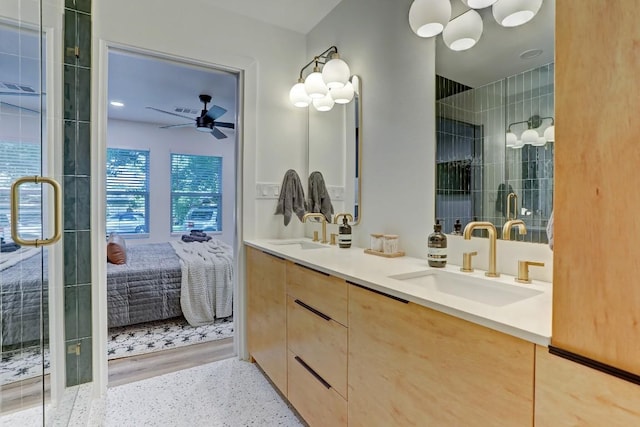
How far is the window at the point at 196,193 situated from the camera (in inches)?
221

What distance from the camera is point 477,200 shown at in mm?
1464

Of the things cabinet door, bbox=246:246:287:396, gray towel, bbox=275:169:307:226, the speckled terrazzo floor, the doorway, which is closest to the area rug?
the doorway

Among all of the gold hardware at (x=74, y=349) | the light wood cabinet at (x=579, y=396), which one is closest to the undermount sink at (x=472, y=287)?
the light wood cabinet at (x=579, y=396)

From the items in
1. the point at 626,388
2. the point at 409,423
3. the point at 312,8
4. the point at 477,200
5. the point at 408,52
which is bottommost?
the point at 409,423

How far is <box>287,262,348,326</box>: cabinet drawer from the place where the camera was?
4.34 feet

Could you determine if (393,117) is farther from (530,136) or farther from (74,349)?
(74,349)

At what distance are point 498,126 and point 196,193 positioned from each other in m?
5.26

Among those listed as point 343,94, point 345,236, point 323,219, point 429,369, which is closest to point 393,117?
point 343,94

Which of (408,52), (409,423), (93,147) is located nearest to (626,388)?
(409,423)

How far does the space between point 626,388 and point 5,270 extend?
194 centimetres

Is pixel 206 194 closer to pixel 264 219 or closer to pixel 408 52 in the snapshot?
pixel 264 219

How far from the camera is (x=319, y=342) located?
4.81 ft

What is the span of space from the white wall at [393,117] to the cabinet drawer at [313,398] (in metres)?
0.79

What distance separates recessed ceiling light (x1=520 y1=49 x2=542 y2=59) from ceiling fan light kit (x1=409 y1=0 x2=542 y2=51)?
0.11 metres
